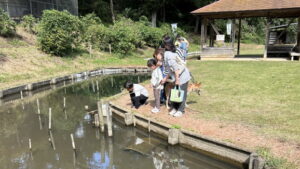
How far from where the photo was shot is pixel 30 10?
63.9ft

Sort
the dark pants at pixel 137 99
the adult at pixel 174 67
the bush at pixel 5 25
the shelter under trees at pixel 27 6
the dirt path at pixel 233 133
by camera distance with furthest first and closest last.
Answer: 1. the shelter under trees at pixel 27 6
2. the bush at pixel 5 25
3. the dark pants at pixel 137 99
4. the adult at pixel 174 67
5. the dirt path at pixel 233 133

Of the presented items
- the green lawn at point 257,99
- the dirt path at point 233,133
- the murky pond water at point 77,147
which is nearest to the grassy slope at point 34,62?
the murky pond water at point 77,147

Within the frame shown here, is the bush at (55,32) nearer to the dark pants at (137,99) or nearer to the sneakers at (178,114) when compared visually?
the dark pants at (137,99)

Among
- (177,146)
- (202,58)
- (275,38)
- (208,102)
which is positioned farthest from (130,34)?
(177,146)

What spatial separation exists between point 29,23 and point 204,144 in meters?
17.7

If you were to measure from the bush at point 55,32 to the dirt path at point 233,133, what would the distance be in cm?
1175

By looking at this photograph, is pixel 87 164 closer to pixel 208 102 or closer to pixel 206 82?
pixel 208 102

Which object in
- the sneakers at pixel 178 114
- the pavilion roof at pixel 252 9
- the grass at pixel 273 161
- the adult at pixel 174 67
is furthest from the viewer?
the pavilion roof at pixel 252 9

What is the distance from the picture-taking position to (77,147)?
5953 millimetres

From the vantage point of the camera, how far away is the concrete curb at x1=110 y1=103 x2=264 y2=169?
4.48 metres

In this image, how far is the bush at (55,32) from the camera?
16.2 m

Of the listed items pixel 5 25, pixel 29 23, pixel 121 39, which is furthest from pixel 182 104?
pixel 29 23

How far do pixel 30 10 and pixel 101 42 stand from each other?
6.13m

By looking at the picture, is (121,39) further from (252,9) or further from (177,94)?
(177,94)
